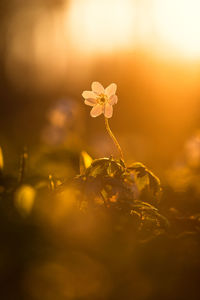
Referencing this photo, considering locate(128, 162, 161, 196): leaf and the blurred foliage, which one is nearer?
the blurred foliage

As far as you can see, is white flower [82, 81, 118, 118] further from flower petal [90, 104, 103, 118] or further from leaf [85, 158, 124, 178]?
leaf [85, 158, 124, 178]

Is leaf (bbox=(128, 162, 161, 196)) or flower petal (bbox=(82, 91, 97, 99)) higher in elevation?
flower petal (bbox=(82, 91, 97, 99))

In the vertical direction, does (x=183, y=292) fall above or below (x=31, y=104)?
above

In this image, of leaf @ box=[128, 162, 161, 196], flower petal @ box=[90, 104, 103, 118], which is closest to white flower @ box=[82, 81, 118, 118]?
flower petal @ box=[90, 104, 103, 118]

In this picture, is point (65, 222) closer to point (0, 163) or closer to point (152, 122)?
point (0, 163)

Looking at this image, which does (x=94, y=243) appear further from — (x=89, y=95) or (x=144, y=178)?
(x=89, y=95)

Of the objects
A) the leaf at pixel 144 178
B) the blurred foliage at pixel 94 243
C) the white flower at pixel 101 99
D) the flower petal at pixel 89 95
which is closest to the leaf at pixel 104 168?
the blurred foliage at pixel 94 243

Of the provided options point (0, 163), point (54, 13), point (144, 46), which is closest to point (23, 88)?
point (54, 13)

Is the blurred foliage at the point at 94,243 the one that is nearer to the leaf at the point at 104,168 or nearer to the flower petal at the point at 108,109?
the leaf at the point at 104,168
